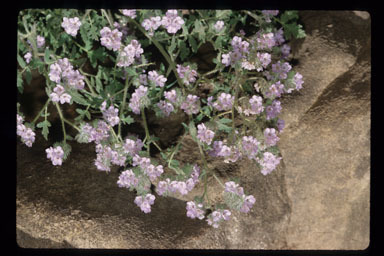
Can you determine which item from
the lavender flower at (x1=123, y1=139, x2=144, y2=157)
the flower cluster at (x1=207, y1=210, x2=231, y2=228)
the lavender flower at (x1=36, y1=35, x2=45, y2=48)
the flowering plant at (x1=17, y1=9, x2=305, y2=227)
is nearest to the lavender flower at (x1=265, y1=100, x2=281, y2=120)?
the flowering plant at (x1=17, y1=9, x2=305, y2=227)

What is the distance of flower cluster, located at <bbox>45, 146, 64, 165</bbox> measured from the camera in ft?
6.01

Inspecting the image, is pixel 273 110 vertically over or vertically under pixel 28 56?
under

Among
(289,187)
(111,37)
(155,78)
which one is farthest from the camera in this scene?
(289,187)

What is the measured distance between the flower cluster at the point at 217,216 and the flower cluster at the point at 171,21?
849 mm

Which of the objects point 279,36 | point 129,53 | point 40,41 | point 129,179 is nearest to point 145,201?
point 129,179

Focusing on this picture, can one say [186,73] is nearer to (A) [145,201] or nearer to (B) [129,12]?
(B) [129,12]

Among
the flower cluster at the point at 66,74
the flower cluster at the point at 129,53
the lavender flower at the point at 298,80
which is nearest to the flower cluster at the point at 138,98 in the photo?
the flower cluster at the point at 129,53

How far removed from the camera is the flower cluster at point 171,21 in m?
1.78

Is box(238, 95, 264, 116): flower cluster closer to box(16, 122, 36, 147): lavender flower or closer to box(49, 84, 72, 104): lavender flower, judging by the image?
box(49, 84, 72, 104): lavender flower

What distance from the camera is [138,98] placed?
5.98 ft

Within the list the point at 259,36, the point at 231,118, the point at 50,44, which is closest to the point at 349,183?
the point at 231,118

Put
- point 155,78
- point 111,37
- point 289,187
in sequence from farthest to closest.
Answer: point 289,187 < point 155,78 < point 111,37

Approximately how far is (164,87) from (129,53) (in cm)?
24

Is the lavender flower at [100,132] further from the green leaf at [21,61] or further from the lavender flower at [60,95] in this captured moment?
the green leaf at [21,61]
